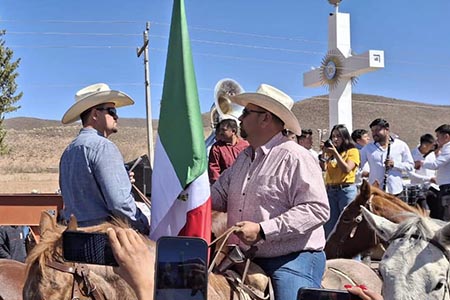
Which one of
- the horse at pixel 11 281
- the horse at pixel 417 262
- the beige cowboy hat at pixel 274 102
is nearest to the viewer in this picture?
the horse at pixel 417 262

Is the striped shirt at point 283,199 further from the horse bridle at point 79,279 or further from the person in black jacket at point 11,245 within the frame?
the person in black jacket at point 11,245

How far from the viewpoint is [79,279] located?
9.11ft

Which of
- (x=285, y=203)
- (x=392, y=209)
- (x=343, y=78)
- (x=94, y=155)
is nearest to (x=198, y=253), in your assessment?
(x=285, y=203)

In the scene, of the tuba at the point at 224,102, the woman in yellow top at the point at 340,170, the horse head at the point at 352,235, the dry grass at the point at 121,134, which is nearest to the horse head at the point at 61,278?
the horse head at the point at 352,235

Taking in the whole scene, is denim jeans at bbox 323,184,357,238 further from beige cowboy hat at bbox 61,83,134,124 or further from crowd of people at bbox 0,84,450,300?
beige cowboy hat at bbox 61,83,134,124

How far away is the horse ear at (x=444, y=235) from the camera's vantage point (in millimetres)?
3369

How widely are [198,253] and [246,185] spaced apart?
1988 mm

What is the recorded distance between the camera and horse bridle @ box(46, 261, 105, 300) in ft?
8.96

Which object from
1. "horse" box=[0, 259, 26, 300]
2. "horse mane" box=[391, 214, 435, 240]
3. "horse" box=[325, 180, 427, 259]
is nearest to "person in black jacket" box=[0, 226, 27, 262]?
"horse" box=[0, 259, 26, 300]

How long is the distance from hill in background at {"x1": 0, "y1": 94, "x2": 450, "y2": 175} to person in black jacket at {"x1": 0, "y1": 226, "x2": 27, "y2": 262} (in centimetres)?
3545

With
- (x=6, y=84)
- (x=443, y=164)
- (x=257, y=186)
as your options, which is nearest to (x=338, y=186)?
(x=443, y=164)

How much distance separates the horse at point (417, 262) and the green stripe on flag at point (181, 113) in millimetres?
1255

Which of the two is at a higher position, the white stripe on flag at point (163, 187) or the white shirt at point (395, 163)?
the white shirt at point (395, 163)

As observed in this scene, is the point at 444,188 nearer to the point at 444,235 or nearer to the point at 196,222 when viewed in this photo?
the point at 444,235
